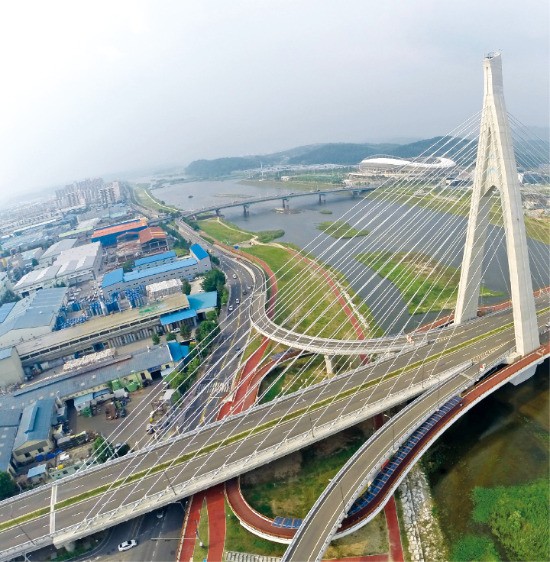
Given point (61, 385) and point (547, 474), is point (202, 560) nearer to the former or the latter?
point (547, 474)

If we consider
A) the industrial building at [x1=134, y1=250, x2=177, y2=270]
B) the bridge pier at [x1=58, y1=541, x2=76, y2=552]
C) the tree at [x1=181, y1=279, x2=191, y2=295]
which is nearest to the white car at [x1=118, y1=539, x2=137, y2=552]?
the bridge pier at [x1=58, y1=541, x2=76, y2=552]

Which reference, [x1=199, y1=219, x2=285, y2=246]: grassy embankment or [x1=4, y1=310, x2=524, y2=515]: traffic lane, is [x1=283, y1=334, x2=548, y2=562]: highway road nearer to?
[x1=4, y1=310, x2=524, y2=515]: traffic lane

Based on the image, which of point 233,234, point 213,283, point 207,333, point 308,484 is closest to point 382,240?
point 213,283

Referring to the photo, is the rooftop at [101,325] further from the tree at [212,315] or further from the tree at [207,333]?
the tree at [207,333]

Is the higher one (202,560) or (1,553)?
(1,553)

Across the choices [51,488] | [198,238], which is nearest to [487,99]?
[51,488]

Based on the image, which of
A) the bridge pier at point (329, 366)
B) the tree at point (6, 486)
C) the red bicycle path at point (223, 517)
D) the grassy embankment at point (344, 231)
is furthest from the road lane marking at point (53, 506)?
the grassy embankment at point (344, 231)
